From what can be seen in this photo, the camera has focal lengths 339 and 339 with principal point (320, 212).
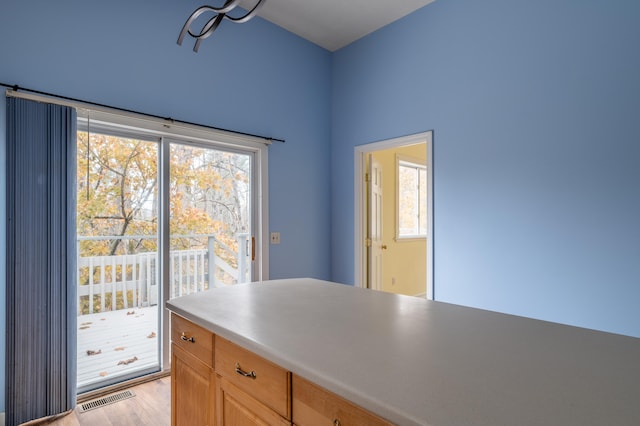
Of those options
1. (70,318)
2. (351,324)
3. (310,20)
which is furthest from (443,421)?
(310,20)

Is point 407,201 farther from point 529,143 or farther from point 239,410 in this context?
point 239,410

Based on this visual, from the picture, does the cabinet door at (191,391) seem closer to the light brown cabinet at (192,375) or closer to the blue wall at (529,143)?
the light brown cabinet at (192,375)

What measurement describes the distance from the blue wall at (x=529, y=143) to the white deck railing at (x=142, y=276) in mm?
2032

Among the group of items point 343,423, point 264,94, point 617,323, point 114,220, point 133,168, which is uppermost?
point 264,94

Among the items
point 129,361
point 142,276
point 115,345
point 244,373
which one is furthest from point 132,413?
point 244,373

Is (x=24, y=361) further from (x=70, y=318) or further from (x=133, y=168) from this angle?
(x=133, y=168)

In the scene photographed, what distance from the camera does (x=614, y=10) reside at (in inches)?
85.7

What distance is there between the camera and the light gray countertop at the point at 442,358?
2.17 feet

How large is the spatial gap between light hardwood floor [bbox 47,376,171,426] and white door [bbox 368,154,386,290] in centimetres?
228

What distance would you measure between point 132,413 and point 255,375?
1.71m

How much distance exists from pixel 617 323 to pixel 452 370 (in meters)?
2.11

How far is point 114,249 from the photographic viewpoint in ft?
8.79

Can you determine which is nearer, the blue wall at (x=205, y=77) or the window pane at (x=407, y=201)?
the blue wall at (x=205, y=77)

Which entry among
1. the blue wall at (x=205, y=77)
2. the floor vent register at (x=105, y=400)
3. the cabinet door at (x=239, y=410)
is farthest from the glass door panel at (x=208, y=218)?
the cabinet door at (x=239, y=410)
